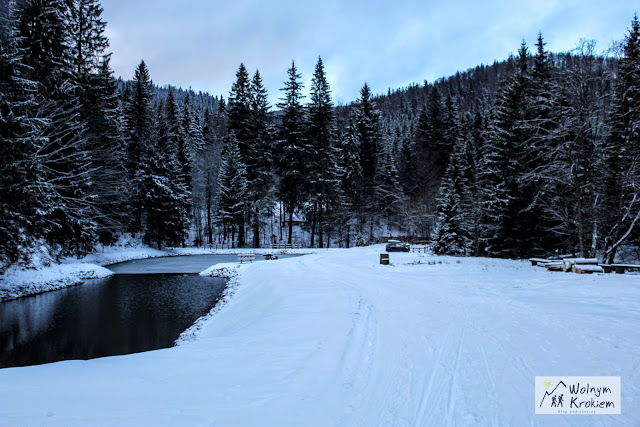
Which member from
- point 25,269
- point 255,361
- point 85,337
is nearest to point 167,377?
point 255,361

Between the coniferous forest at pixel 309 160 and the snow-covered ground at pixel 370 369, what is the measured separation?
11780mm

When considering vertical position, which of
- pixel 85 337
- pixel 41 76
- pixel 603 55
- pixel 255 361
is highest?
pixel 41 76

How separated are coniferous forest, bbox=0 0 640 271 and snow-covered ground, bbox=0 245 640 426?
38.6ft

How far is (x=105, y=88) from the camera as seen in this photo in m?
29.8

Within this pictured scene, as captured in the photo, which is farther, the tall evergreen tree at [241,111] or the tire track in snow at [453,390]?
the tall evergreen tree at [241,111]

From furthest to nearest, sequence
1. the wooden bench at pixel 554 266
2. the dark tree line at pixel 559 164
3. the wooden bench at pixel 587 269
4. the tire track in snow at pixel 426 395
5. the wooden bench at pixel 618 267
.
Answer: the dark tree line at pixel 559 164 → the wooden bench at pixel 554 266 → the wooden bench at pixel 587 269 → the wooden bench at pixel 618 267 → the tire track in snow at pixel 426 395

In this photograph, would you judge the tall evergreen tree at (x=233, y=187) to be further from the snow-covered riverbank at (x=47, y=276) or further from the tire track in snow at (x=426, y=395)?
the tire track in snow at (x=426, y=395)

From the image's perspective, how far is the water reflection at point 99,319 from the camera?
9.75 meters

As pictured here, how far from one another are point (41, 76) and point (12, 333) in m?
20.0

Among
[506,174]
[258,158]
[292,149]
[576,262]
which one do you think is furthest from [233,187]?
[576,262]

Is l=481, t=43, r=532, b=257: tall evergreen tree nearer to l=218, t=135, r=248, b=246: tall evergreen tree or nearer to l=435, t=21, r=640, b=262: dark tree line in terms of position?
l=435, t=21, r=640, b=262: dark tree line

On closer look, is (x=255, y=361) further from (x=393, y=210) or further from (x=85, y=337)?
(x=393, y=210)

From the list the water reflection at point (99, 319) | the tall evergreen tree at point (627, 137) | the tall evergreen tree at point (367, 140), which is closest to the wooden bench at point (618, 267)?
the tall evergreen tree at point (627, 137)

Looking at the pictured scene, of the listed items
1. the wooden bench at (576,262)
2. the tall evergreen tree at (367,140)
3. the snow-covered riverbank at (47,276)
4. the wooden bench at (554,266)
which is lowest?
the snow-covered riverbank at (47,276)
